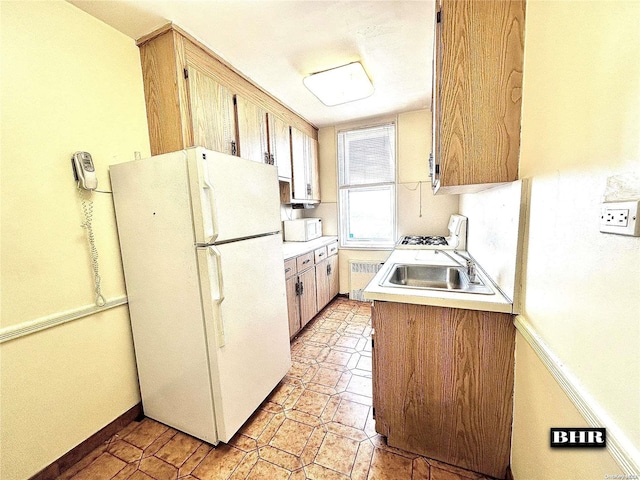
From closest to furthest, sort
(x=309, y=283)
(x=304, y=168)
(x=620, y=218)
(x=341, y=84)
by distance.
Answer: (x=620, y=218) < (x=341, y=84) < (x=309, y=283) < (x=304, y=168)

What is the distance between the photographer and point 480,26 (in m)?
1.11

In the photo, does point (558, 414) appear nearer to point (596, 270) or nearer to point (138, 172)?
point (596, 270)

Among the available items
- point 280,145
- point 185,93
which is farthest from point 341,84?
point 185,93

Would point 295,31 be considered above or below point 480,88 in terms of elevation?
above

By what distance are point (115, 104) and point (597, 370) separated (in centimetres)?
254

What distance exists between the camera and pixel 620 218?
1.81 feet

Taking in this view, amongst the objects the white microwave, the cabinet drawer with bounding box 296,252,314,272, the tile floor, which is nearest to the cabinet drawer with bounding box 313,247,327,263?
the cabinet drawer with bounding box 296,252,314,272

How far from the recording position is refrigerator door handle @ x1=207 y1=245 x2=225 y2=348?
135 cm

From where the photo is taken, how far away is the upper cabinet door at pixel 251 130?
215 cm

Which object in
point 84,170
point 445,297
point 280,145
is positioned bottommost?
point 445,297

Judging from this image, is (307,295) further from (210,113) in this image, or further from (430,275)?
(210,113)

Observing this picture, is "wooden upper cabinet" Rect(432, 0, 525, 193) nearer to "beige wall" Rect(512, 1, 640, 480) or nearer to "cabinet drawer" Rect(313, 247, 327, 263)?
"beige wall" Rect(512, 1, 640, 480)

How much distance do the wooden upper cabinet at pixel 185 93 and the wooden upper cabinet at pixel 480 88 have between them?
1.51 meters

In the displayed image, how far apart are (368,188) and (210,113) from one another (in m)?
2.38
